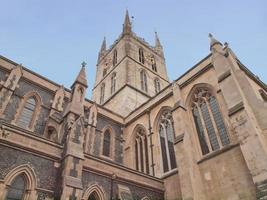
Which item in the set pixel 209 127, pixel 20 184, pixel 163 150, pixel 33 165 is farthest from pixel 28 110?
pixel 209 127

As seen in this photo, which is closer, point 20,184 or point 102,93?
point 20,184

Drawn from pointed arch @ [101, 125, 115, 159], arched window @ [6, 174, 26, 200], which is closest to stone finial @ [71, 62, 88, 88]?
pointed arch @ [101, 125, 115, 159]

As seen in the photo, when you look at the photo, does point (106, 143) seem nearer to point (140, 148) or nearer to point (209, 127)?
point (140, 148)

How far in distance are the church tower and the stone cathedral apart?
6548 mm

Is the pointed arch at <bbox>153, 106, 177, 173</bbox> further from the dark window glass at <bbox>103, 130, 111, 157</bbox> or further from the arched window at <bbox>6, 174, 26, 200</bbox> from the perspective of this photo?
the arched window at <bbox>6, 174, 26, 200</bbox>

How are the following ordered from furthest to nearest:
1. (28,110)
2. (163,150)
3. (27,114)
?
1. (163,150)
2. (28,110)
3. (27,114)

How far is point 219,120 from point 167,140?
450 cm

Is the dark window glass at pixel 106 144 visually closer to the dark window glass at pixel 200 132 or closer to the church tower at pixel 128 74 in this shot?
the church tower at pixel 128 74

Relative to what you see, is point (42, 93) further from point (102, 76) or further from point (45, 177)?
point (102, 76)

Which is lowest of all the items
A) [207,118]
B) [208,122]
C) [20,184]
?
[20,184]

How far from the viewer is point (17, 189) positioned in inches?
370

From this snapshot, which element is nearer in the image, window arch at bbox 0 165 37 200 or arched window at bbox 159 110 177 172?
window arch at bbox 0 165 37 200

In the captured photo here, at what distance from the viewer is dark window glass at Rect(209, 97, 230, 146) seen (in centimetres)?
1366

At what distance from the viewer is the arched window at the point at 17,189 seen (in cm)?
918
